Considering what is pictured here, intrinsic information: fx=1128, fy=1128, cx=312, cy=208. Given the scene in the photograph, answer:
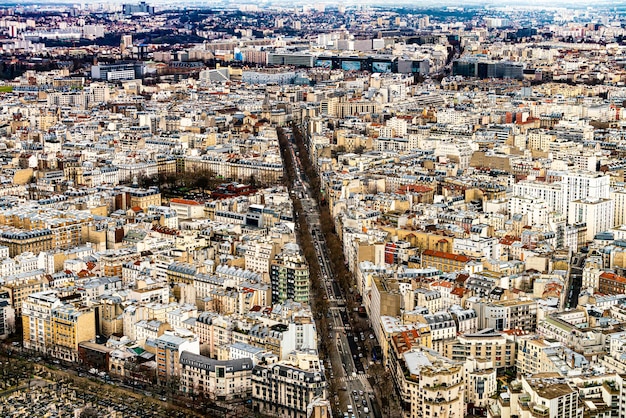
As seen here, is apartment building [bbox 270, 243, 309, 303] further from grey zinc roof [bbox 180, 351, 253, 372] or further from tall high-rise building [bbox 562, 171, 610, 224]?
tall high-rise building [bbox 562, 171, 610, 224]

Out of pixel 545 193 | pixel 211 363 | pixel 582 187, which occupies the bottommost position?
pixel 211 363

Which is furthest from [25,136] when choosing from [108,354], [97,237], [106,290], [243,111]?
[108,354]

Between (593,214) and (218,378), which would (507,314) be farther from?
(593,214)

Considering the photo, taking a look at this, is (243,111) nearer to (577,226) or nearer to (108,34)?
(577,226)

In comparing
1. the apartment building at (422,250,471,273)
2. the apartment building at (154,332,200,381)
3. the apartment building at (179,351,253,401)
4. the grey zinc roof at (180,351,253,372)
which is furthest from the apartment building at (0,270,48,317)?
the apartment building at (422,250,471,273)

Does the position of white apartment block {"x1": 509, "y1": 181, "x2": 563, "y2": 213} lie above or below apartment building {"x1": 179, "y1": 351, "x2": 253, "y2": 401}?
above

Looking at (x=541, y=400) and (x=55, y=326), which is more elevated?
(x=541, y=400)

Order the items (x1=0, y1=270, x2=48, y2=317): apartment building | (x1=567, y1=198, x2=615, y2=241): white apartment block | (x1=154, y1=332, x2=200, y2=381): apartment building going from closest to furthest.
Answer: (x1=154, y1=332, x2=200, y2=381): apartment building < (x1=0, y1=270, x2=48, y2=317): apartment building < (x1=567, y1=198, x2=615, y2=241): white apartment block

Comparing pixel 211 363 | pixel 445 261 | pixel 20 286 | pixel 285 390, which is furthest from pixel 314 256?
pixel 285 390

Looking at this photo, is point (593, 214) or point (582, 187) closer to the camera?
point (593, 214)
